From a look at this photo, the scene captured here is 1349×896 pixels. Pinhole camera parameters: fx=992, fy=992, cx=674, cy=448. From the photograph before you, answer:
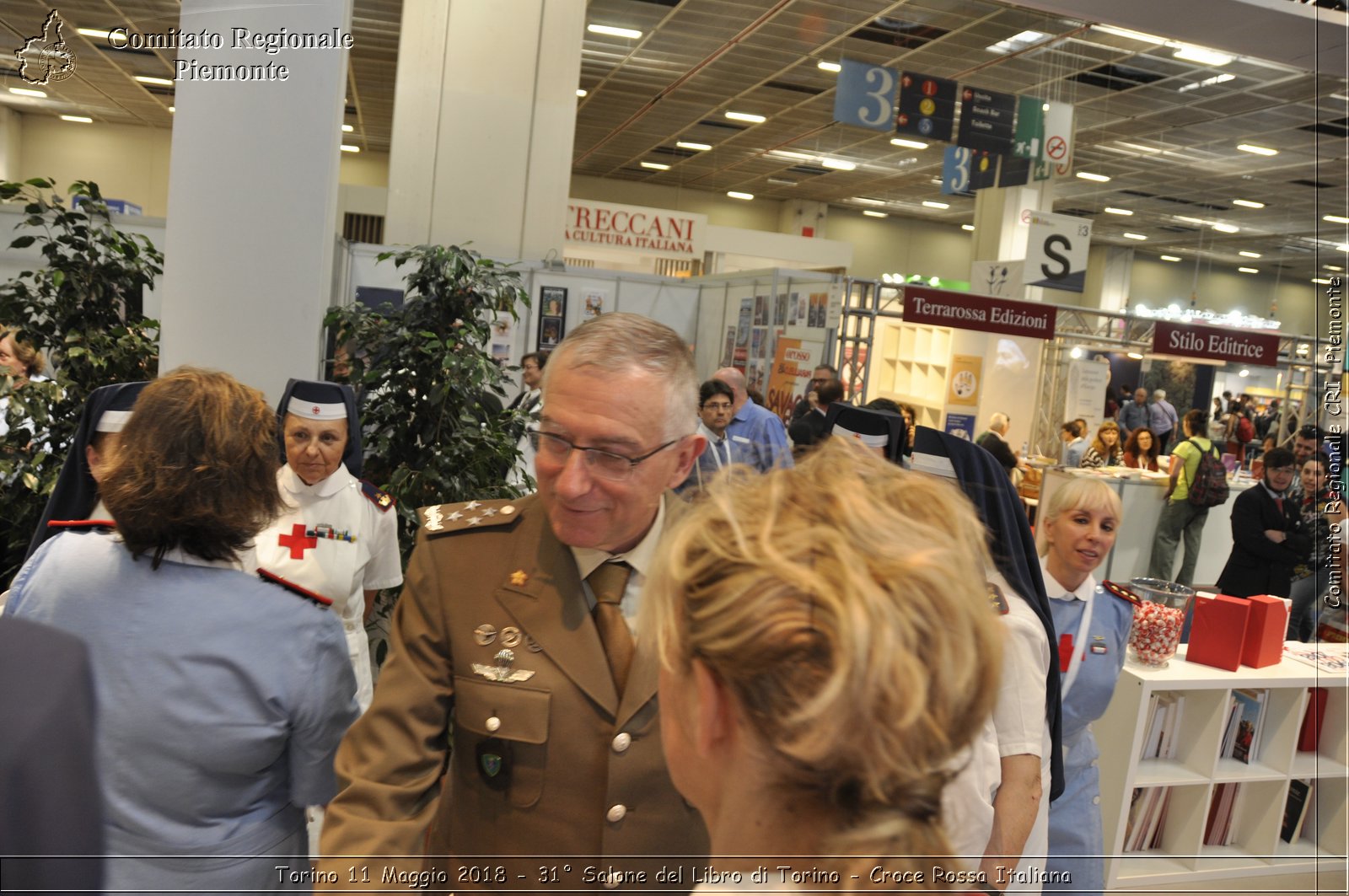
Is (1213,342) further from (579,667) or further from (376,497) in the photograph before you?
(579,667)

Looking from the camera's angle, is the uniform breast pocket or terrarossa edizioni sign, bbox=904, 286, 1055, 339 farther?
terrarossa edizioni sign, bbox=904, 286, 1055, 339

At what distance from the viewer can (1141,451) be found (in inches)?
434

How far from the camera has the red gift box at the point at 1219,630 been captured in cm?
398

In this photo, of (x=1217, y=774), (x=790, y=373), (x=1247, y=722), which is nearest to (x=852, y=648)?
(x=1217, y=774)

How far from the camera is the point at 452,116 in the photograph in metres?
8.96

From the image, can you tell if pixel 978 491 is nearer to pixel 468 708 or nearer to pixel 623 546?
pixel 623 546

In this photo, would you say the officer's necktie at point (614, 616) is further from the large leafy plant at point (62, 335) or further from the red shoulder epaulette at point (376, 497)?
the large leafy plant at point (62, 335)

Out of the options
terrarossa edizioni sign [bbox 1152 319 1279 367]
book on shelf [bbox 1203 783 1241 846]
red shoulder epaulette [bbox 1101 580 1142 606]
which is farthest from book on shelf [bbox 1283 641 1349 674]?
terrarossa edizioni sign [bbox 1152 319 1279 367]

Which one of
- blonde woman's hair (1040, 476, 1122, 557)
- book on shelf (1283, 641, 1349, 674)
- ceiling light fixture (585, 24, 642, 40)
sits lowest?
book on shelf (1283, 641, 1349, 674)

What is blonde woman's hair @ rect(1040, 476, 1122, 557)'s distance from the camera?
9.84 feet

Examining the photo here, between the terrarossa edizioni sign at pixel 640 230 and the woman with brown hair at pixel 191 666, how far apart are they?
11.5m

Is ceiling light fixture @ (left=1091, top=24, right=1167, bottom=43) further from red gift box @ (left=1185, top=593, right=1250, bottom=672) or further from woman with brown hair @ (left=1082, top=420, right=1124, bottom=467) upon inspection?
red gift box @ (left=1185, top=593, right=1250, bottom=672)

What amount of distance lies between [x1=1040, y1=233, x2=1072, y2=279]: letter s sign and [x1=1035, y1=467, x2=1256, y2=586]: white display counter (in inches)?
92.1

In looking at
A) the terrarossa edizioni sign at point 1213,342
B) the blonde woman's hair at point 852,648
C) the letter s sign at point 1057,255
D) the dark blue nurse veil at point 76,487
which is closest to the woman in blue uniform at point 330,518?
the dark blue nurse veil at point 76,487
